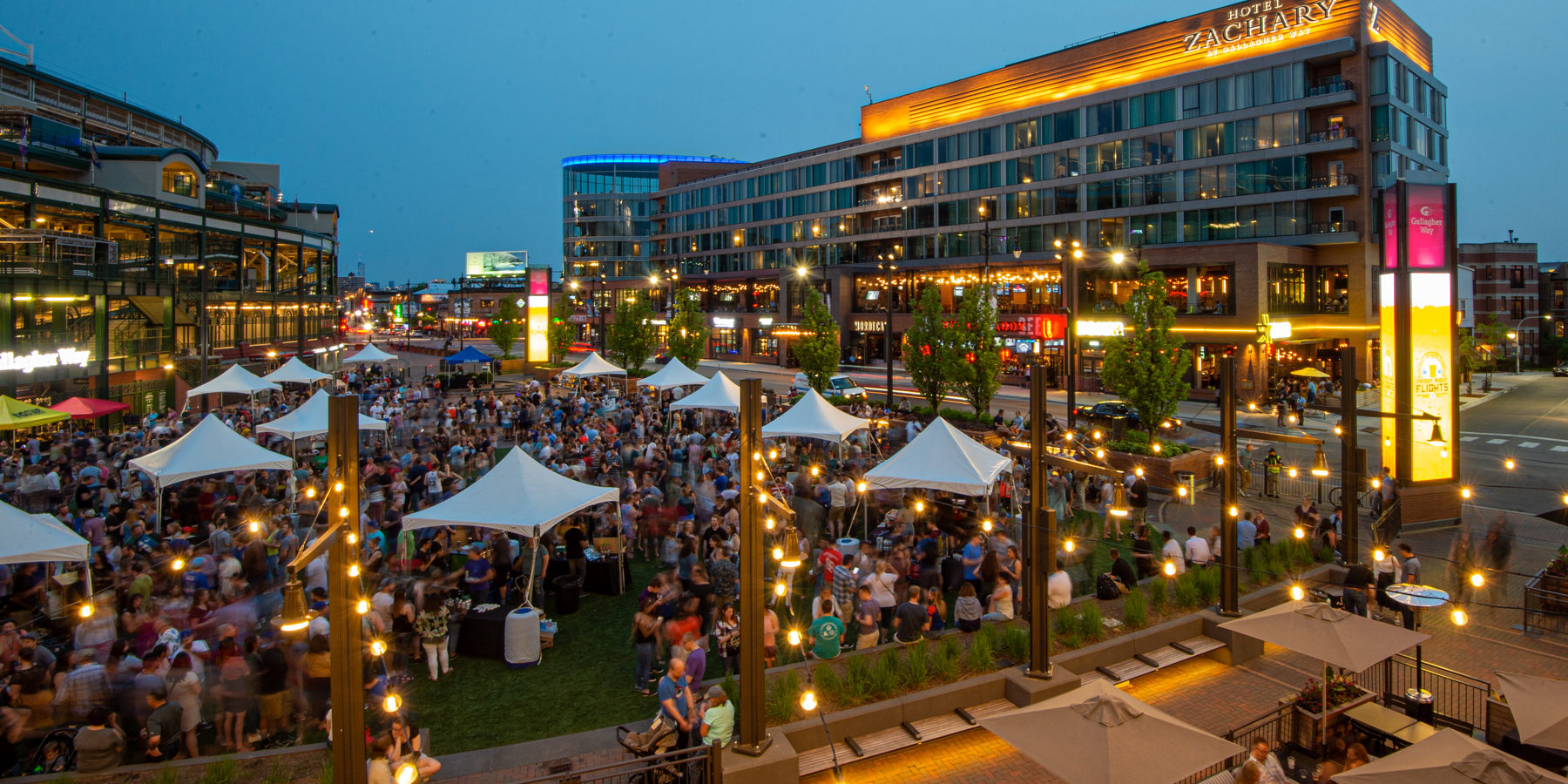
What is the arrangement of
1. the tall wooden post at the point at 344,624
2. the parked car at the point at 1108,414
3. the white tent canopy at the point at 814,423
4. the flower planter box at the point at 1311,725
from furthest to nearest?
the parked car at the point at 1108,414, the white tent canopy at the point at 814,423, the flower planter box at the point at 1311,725, the tall wooden post at the point at 344,624

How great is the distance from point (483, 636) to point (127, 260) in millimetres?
44294

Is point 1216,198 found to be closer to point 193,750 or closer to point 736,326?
point 736,326

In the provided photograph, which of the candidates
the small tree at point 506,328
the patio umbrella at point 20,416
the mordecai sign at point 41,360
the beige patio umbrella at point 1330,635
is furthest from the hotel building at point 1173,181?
the mordecai sign at point 41,360

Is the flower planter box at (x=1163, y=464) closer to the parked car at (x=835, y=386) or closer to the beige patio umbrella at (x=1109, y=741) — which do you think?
the parked car at (x=835, y=386)

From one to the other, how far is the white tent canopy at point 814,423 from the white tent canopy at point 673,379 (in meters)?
8.79

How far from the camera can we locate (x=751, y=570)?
754 cm

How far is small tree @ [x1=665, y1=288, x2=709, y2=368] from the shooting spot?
45312mm

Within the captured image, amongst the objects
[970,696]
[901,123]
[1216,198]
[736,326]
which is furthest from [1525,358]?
[970,696]

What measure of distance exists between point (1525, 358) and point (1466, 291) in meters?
27.0

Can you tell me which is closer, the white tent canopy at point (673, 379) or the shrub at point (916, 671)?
the shrub at point (916, 671)

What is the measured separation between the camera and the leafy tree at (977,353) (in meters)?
28.0

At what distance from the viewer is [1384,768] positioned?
6.71 metres

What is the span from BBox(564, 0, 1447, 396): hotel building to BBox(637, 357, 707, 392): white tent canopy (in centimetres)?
812

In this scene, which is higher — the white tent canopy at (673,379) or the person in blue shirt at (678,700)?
the white tent canopy at (673,379)
